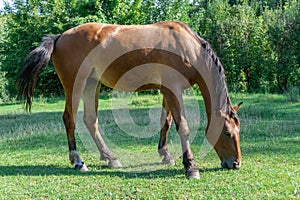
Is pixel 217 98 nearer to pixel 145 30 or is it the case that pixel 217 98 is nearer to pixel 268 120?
pixel 145 30

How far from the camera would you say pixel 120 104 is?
12914 mm

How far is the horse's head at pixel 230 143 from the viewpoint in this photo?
16.0 feet

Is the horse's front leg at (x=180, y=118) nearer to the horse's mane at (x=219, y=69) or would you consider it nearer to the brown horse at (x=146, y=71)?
the brown horse at (x=146, y=71)

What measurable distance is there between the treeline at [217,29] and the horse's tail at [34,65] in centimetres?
1134

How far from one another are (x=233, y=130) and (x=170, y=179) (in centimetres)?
110

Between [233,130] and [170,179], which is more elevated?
[233,130]

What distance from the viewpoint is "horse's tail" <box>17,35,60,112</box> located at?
5426 mm

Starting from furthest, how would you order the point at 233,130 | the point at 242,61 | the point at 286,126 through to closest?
the point at 242,61 < the point at 286,126 < the point at 233,130

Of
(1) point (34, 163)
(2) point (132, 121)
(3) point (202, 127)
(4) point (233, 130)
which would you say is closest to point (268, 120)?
(3) point (202, 127)

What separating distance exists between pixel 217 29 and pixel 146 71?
12.9 metres

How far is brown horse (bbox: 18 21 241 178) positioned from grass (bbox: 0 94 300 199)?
310 mm

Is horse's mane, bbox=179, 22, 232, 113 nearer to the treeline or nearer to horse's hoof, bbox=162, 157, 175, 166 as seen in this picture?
horse's hoof, bbox=162, 157, 175, 166

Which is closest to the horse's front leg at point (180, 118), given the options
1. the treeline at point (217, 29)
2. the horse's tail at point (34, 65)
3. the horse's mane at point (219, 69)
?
the horse's mane at point (219, 69)

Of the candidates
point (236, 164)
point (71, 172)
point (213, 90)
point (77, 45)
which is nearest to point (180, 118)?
point (213, 90)
